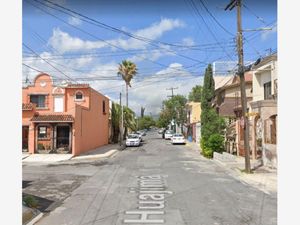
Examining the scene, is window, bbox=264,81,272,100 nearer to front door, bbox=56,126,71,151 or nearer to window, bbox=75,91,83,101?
front door, bbox=56,126,71,151

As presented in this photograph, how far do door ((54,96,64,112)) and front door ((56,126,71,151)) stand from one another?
3.61 metres

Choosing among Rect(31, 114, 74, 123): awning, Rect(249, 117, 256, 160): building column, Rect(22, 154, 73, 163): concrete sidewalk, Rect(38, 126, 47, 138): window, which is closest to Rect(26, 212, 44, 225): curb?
Rect(22, 154, 73, 163): concrete sidewalk

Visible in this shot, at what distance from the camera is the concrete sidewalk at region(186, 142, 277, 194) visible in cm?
1407

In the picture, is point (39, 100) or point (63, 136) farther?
point (39, 100)

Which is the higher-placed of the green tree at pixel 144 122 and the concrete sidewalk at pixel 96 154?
the green tree at pixel 144 122

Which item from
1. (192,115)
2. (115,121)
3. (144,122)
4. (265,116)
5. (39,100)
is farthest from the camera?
(144,122)

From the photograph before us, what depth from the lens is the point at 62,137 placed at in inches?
1170

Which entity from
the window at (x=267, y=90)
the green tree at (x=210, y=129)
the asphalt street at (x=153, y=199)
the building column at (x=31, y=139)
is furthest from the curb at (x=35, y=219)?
the window at (x=267, y=90)

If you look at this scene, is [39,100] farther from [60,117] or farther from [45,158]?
[45,158]

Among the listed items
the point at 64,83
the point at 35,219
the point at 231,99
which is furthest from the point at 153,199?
the point at 231,99

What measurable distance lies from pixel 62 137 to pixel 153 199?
65.8 feet

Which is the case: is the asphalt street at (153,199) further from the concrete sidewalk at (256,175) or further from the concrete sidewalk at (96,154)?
the concrete sidewalk at (96,154)

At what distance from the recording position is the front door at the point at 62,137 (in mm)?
29500

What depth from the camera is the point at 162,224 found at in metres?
8.05
